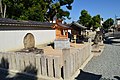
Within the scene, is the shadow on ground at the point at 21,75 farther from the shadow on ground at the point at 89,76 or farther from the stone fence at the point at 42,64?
the shadow on ground at the point at 89,76

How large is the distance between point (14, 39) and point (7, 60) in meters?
6.88

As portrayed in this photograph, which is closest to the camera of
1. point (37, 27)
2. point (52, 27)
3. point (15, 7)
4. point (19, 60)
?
point (19, 60)

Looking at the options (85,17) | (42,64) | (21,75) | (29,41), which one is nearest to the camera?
(42,64)

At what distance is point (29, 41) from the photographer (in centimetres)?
1688

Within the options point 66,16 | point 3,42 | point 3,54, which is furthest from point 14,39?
point 66,16

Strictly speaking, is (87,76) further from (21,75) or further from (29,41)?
(29,41)

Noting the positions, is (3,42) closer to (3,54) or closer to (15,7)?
(3,54)

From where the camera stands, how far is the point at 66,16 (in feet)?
127

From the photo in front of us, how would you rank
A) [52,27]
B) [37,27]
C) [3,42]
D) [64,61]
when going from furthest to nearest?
[52,27], [37,27], [3,42], [64,61]

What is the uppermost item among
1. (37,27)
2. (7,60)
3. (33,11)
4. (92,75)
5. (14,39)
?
(33,11)

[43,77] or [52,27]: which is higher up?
[52,27]

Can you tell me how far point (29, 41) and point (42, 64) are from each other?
10.3 m

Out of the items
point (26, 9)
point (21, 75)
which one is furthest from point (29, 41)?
point (26, 9)

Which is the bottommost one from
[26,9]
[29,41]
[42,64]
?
[42,64]
